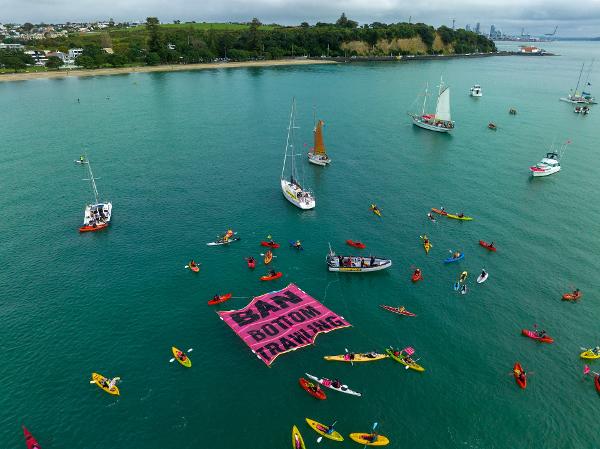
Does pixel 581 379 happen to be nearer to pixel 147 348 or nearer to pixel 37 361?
pixel 147 348

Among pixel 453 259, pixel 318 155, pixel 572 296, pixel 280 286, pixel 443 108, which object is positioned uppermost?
pixel 443 108

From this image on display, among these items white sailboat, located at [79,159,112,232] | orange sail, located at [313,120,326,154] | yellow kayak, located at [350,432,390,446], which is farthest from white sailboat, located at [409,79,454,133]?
yellow kayak, located at [350,432,390,446]

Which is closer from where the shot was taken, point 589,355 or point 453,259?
point 589,355

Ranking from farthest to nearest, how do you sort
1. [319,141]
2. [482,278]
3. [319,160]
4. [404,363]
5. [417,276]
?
[319,160] → [319,141] → [417,276] → [482,278] → [404,363]

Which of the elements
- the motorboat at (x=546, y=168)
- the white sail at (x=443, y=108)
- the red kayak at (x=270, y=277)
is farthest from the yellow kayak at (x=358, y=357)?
the white sail at (x=443, y=108)

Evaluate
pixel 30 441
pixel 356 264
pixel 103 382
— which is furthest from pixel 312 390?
pixel 30 441

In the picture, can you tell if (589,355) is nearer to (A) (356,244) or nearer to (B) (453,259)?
(B) (453,259)

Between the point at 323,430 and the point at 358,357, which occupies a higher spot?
the point at 358,357
